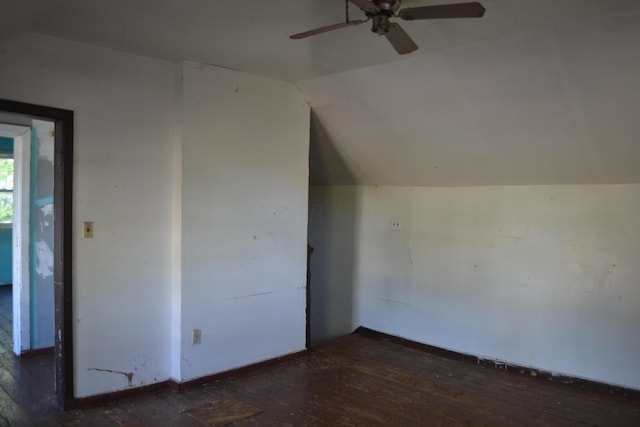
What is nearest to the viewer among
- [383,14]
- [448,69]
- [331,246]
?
[383,14]

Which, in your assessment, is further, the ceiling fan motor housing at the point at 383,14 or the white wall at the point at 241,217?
the white wall at the point at 241,217

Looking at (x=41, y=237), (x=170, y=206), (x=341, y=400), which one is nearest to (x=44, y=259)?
(x=41, y=237)

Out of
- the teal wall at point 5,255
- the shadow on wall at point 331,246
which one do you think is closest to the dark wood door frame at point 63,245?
the shadow on wall at point 331,246

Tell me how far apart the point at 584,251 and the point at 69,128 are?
3.73 m

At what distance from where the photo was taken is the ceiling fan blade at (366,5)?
6.18 feet

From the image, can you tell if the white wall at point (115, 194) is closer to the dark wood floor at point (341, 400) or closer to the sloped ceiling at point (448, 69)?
the sloped ceiling at point (448, 69)

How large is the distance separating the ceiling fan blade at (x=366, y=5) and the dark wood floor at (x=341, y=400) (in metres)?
2.31

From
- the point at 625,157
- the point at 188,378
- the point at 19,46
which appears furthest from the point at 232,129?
the point at 625,157

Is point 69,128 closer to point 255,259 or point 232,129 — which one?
point 232,129

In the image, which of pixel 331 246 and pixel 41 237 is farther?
pixel 331 246

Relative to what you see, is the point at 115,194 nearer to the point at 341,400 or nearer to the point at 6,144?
the point at 341,400

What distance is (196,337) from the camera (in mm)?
3324

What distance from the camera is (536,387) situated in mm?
3518

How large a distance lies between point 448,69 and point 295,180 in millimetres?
1530
